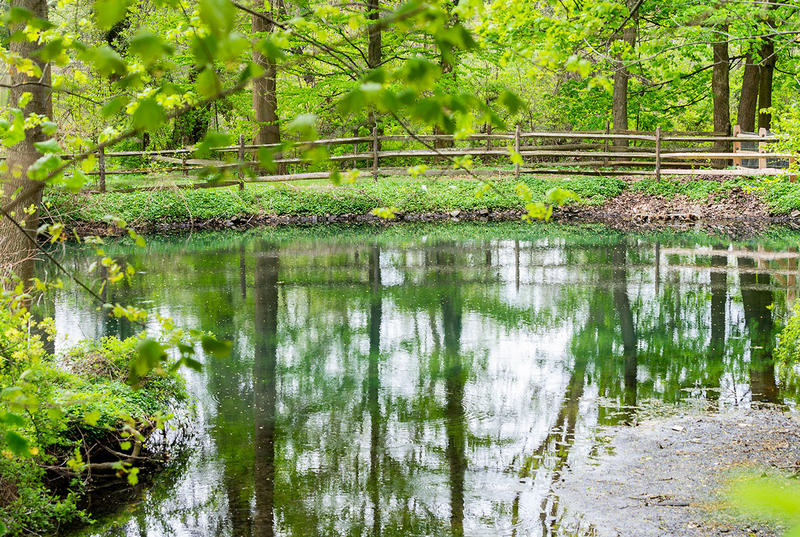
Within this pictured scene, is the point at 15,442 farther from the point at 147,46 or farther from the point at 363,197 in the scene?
the point at 363,197

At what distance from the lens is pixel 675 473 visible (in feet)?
19.1

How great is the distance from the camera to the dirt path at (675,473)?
16.4 ft

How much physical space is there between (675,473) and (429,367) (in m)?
3.55

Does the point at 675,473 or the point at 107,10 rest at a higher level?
the point at 107,10

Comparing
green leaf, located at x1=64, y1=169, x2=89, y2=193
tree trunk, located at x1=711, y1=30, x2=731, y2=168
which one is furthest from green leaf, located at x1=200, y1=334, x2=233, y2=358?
tree trunk, located at x1=711, y1=30, x2=731, y2=168

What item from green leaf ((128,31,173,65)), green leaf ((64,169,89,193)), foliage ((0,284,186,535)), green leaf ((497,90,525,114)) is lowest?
foliage ((0,284,186,535))

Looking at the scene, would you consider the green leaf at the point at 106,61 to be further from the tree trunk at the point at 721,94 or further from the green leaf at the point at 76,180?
the tree trunk at the point at 721,94

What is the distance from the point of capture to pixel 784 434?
6488 mm

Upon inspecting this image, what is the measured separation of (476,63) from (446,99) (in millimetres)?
33075

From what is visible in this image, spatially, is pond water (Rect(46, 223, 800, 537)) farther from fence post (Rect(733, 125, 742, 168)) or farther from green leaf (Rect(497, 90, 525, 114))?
fence post (Rect(733, 125, 742, 168))

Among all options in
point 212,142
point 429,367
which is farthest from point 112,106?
point 429,367

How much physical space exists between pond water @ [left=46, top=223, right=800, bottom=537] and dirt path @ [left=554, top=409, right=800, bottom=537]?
23 centimetres

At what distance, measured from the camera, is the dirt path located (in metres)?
5.01

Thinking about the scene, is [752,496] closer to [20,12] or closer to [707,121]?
[20,12]
